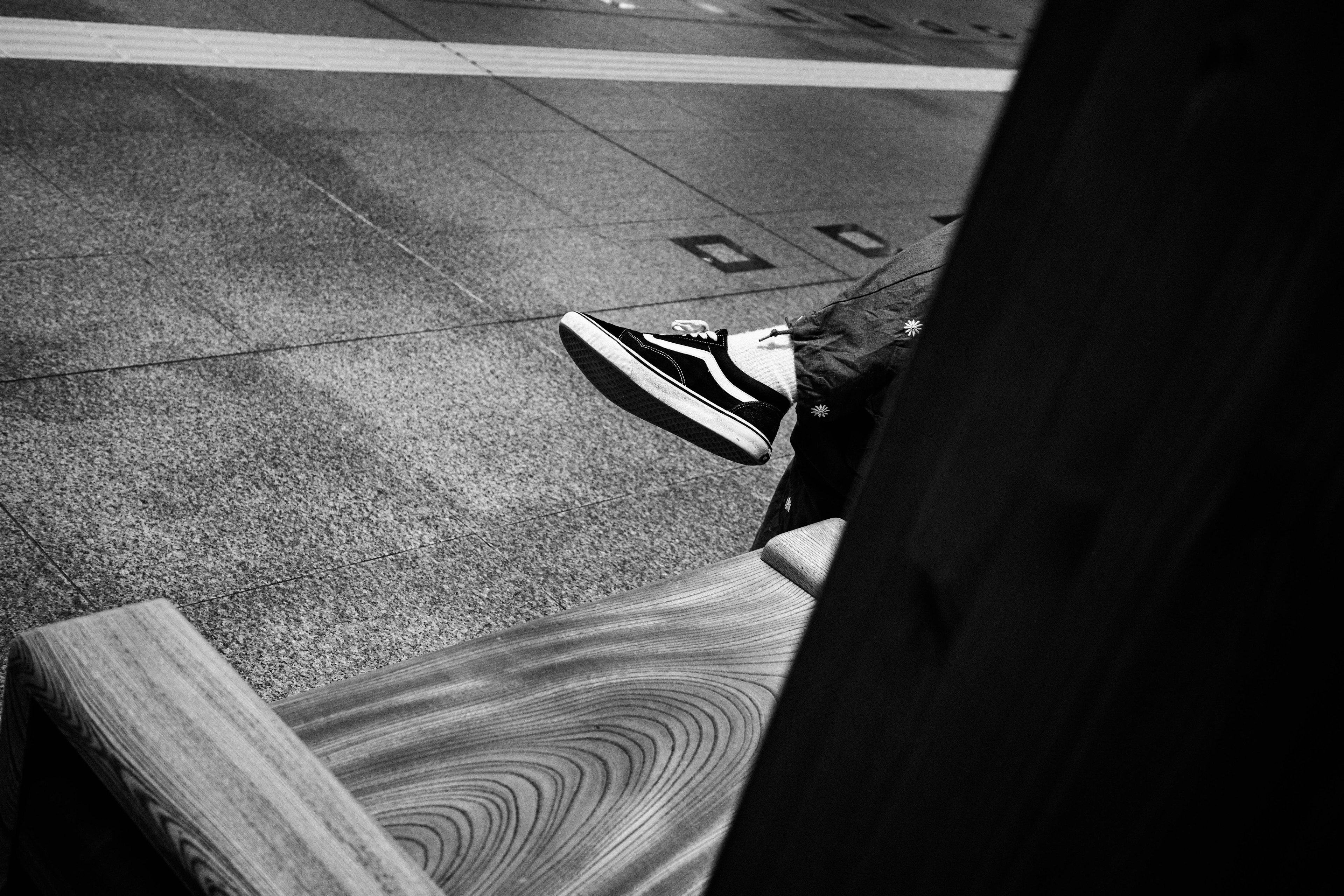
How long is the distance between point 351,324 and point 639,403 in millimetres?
1124

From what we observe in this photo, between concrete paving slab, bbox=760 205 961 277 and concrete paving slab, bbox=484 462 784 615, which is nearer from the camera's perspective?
concrete paving slab, bbox=484 462 784 615

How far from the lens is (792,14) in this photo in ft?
29.3

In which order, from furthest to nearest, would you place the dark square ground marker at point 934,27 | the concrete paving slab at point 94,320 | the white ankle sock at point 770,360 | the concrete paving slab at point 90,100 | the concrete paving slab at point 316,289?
the dark square ground marker at point 934,27, the concrete paving slab at point 90,100, the concrete paving slab at point 316,289, the concrete paving slab at point 94,320, the white ankle sock at point 770,360

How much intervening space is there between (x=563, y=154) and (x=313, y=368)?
215cm

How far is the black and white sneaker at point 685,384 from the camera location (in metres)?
2.13

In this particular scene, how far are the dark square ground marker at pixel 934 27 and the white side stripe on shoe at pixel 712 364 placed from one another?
884cm

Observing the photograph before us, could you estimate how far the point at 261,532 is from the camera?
2.20m

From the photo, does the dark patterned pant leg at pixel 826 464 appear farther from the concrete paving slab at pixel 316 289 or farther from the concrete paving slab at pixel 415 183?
the concrete paving slab at pixel 415 183

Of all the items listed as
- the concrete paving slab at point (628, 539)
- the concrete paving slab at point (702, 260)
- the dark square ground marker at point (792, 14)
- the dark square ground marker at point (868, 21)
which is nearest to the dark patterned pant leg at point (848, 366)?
the concrete paving slab at point (628, 539)

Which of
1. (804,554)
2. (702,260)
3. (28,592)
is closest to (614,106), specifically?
(702,260)

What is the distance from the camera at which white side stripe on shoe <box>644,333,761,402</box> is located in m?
2.19

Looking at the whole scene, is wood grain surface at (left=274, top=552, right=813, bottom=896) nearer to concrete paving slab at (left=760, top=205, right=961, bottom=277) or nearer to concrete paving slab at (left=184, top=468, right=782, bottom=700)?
concrete paving slab at (left=184, top=468, right=782, bottom=700)

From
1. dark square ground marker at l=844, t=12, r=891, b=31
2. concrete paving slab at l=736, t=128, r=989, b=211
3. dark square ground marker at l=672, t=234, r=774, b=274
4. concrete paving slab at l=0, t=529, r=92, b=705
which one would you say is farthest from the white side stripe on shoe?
dark square ground marker at l=844, t=12, r=891, b=31

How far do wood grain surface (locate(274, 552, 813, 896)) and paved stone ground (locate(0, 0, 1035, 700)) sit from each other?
2.23ft
